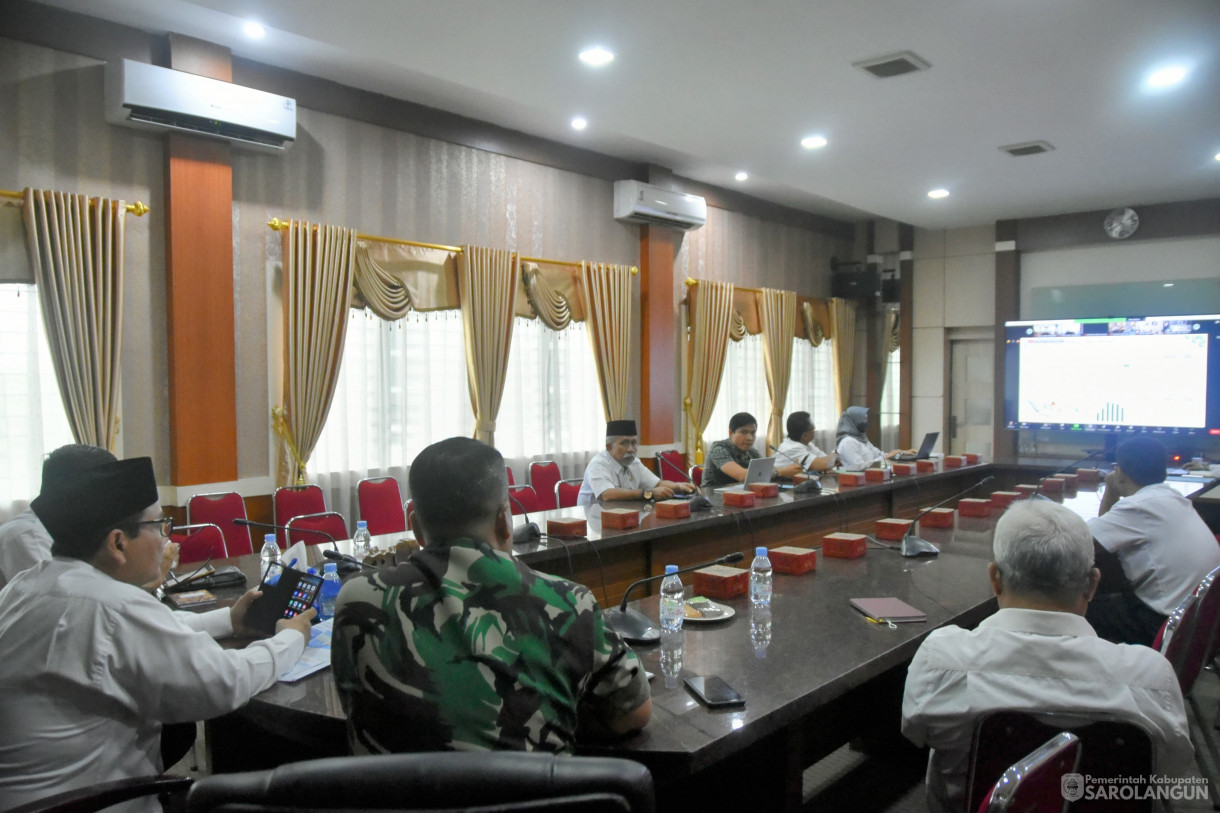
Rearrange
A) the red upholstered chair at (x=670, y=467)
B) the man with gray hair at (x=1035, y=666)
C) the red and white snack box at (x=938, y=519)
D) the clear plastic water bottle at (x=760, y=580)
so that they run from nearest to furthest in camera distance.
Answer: the man with gray hair at (x=1035, y=666)
the clear plastic water bottle at (x=760, y=580)
the red and white snack box at (x=938, y=519)
the red upholstered chair at (x=670, y=467)

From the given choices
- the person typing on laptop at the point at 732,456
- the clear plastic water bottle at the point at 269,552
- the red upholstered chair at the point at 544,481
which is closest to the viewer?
the clear plastic water bottle at the point at 269,552

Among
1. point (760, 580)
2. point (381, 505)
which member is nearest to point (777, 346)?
point (381, 505)

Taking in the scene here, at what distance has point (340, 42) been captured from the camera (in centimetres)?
358

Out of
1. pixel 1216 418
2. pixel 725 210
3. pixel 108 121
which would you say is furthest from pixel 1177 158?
pixel 108 121

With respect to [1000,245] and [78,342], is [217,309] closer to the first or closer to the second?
[78,342]

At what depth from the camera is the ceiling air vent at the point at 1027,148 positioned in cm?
520

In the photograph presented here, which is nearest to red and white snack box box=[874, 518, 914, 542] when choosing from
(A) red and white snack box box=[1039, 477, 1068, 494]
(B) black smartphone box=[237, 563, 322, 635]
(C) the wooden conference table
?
(C) the wooden conference table

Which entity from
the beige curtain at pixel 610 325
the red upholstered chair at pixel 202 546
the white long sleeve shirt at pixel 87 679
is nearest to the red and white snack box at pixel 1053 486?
the beige curtain at pixel 610 325

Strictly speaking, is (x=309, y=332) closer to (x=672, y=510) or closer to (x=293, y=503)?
(x=293, y=503)

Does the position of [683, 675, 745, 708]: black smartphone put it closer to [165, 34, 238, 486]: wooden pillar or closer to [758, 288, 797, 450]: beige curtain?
[165, 34, 238, 486]: wooden pillar

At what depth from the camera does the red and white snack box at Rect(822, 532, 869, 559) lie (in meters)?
2.92

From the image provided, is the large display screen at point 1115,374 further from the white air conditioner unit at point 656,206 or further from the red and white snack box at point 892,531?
the red and white snack box at point 892,531

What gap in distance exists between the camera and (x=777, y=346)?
7816 mm

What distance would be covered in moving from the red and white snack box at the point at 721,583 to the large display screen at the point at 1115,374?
6.25 metres
